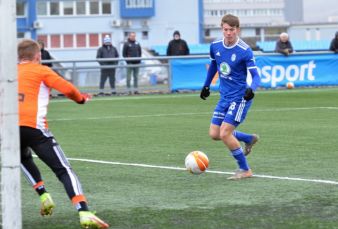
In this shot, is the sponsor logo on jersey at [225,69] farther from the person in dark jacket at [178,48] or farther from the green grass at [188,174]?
the person in dark jacket at [178,48]

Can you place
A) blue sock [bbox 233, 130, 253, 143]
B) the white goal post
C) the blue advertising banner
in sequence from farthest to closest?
the blue advertising banner → blue sock [bbox 233, 130, 253, 143] → the white goal post

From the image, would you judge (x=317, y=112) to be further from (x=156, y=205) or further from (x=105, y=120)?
(x=156, y=205)

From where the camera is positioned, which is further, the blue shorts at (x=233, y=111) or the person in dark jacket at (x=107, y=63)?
the person in dark jacket at (x=107, y=63)

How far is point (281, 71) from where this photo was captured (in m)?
28.5

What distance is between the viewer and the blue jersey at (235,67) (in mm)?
10617

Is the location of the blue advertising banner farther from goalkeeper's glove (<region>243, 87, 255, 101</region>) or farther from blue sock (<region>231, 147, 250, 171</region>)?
goalkeeper's glove (<region>243, 87, 255, 101</region>)

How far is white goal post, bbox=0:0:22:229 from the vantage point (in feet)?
21.4

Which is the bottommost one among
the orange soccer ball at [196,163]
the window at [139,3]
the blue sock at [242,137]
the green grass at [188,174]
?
the green grass at [188,174]

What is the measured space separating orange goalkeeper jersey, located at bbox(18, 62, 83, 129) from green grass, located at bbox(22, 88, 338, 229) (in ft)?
2.97

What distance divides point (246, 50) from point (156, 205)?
9.00 ft

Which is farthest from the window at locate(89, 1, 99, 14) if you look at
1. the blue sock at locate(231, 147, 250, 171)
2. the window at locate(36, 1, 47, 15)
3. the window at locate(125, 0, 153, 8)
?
the blue sock at locate(231, 147, 250, 171)

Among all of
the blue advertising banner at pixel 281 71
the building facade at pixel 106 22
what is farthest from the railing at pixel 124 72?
the building facade at pixel 106 22

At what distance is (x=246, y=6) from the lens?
115500mm

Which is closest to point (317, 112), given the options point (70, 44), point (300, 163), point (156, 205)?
point (300, 163)
